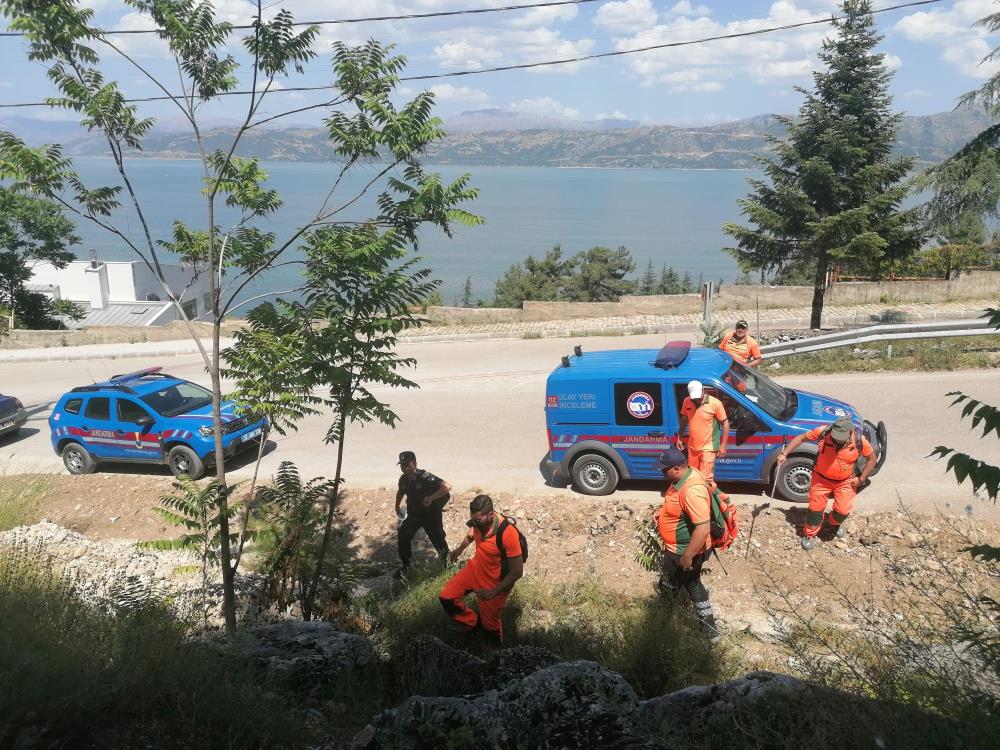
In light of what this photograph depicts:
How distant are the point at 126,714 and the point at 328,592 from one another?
324 centimetres

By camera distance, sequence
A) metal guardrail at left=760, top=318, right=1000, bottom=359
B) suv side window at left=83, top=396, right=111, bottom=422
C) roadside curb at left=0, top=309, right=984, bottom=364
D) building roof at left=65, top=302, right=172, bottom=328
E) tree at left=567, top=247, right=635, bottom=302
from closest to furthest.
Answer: suv side window at left=83, top=396, right=111, bottom=422 < metal guardrail at left=760, top=318, right=1000, bottom=359 < roadside curb at left=0, top=309, right=984, bottom=364 < building roof at left=65, top=302, right=172, bottom=328 < tree at left=567, top=247, right=635, bottom=302

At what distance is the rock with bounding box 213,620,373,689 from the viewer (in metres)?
5.14

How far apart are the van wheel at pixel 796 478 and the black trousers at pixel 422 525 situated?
423 cm

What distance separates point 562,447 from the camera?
9.90m

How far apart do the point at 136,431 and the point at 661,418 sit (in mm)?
8757

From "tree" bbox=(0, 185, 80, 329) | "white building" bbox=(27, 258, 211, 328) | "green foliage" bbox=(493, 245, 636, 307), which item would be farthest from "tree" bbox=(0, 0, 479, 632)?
"green foliage" bbox=(493, 245, 636, 307)

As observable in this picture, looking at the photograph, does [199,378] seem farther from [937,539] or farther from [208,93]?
[937,539]

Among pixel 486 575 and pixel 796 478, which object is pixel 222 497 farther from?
pixel 796 478

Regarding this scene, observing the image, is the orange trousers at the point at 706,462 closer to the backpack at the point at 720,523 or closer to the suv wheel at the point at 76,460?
the backpack at the point at 720,523

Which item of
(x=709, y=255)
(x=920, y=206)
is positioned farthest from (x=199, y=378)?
(x=709, y=255)

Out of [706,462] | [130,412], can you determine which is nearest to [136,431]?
[130,412]

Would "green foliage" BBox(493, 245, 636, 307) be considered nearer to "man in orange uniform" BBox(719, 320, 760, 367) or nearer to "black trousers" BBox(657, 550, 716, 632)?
"man in orange uniform" BBox(719, 320, 760, 367)

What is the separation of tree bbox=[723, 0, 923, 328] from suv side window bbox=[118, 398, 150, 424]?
53.3ft

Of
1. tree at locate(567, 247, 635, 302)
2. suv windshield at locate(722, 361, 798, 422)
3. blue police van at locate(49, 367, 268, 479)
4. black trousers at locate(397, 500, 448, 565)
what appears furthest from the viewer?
tree at locate(567, 247, 635, 302)
